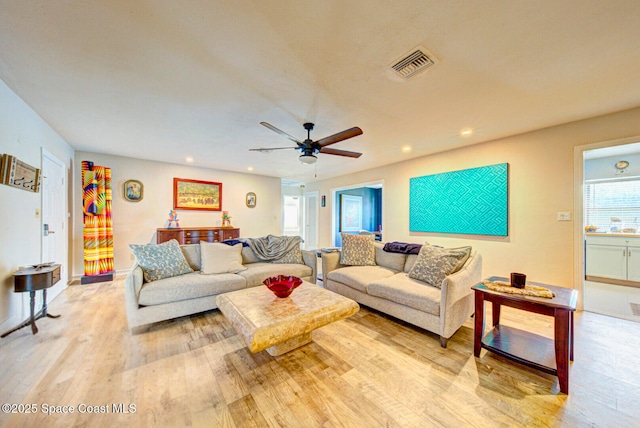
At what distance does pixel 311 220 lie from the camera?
808 cm

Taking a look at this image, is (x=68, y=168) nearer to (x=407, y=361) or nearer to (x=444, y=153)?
(x=407, y=361)

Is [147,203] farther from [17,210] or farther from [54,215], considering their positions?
[17,210]

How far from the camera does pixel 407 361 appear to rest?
76.4 inches

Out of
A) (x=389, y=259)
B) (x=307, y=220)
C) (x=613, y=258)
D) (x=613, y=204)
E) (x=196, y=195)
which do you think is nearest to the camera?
(x=389, y=259)

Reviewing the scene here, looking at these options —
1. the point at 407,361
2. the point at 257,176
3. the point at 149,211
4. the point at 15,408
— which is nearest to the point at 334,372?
the point at 407,361

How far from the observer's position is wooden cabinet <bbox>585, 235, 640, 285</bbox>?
381 cm

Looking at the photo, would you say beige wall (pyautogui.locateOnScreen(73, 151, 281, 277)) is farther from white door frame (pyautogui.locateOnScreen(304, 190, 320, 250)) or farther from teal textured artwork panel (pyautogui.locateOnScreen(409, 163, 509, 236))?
teal textured artwork panel (pyautogui.locateOnScreen(409, 163, 509, 236))

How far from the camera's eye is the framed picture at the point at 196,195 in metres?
5.45

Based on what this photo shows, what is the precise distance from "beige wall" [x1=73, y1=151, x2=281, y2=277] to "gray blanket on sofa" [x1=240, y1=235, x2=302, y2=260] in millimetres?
2836

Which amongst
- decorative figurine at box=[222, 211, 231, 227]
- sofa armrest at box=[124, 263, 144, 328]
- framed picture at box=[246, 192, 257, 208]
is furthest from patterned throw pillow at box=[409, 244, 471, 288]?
framed picture at box=[246, 192, 257, 208]

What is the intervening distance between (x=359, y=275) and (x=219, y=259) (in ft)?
6.02

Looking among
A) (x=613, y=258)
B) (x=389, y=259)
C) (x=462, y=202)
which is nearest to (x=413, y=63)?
(x=389, y=259)

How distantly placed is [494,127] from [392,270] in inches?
93.2

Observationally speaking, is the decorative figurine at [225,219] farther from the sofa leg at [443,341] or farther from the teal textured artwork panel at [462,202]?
the sofa leg at [443,341]
